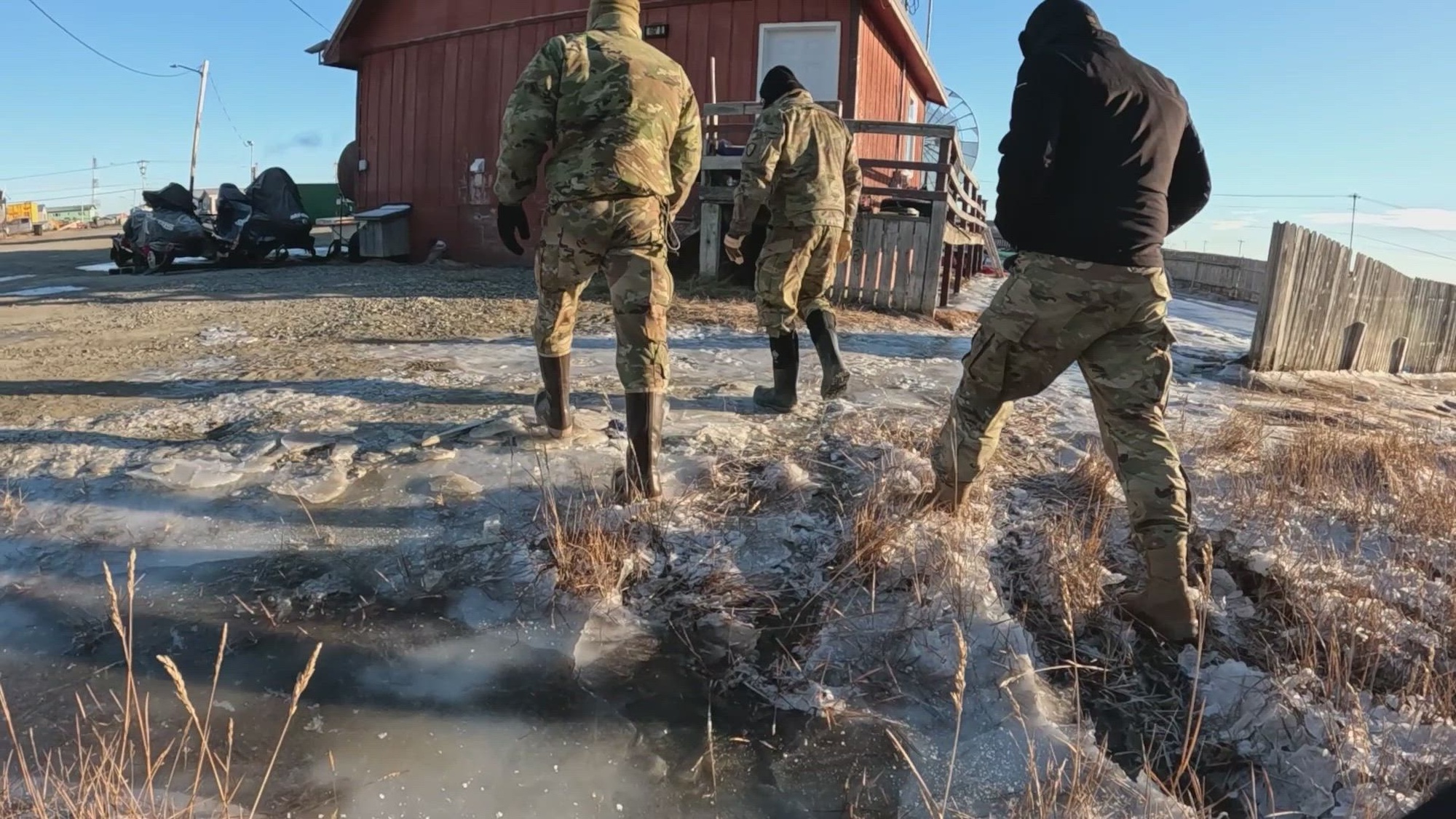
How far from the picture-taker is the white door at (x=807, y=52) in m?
10.7

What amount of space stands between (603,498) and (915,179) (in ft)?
43.5

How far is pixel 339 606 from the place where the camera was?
2508 mm

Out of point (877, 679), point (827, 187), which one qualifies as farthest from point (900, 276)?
point (877, 679)

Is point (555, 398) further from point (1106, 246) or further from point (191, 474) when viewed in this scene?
point (1106, 246)

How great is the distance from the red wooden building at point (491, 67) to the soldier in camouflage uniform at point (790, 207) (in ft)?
22.2

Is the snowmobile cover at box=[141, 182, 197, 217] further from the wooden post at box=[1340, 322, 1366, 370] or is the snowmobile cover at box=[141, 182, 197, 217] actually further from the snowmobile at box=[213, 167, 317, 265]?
the wooden post at box=[1340, 322, 1366, 370]

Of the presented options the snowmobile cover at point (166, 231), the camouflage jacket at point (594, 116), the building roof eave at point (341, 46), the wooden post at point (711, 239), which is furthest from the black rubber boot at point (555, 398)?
the building roof eave at point (341, 46)

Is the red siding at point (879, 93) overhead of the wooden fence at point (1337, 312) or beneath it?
overhead

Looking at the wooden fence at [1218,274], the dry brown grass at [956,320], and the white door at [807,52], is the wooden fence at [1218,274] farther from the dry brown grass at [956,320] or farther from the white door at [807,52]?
the dry brown grass at [956,320]

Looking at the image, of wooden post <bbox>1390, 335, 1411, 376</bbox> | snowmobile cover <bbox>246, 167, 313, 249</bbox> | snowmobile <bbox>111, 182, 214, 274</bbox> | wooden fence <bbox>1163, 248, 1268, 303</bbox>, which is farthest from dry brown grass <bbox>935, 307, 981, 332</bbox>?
wooden fence <bbox>1163, 248, 1268, 303</bbox>

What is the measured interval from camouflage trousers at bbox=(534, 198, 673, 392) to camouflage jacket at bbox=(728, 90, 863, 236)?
1.10m

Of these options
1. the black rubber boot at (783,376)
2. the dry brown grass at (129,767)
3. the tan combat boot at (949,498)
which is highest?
the black rubber boot at (783,376)

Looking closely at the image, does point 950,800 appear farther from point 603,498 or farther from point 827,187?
point 827,187

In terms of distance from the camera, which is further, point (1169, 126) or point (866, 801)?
point (1169, 126)
